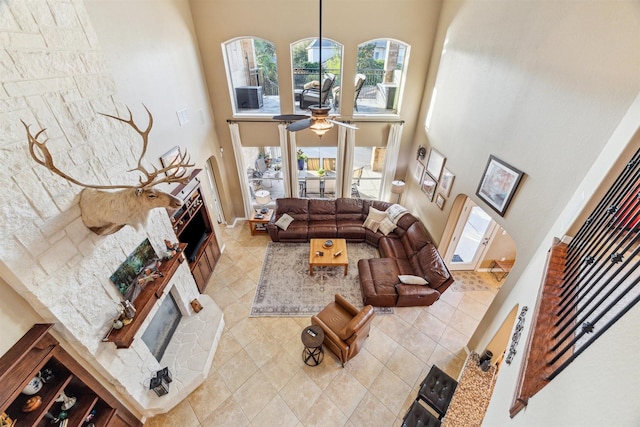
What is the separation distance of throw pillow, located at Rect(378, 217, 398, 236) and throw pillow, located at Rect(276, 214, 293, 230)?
2.35 meters

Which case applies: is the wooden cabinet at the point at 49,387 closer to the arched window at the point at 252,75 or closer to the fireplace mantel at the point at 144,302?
the fireplace mantel at the point at 144,302

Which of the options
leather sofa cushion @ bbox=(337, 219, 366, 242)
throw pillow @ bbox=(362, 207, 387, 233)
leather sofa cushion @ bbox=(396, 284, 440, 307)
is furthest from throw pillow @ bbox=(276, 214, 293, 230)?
leather sofa cushion @ bbox=(396, 284, 440, 307)

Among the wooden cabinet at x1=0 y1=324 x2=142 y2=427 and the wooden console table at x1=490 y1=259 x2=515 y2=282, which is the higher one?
the wooden cabinet at x1=0 y1=324 x2=142 y2=427

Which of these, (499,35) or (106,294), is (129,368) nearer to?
(106,294)

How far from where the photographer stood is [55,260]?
230 centimetres

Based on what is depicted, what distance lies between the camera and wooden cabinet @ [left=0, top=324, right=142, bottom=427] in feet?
6.64

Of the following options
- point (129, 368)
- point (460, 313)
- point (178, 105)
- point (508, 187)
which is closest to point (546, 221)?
point (508, 187)

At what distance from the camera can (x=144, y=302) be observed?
320 centimetres

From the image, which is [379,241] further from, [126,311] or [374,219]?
[126,311]

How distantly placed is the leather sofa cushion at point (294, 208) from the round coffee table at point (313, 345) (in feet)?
10.9

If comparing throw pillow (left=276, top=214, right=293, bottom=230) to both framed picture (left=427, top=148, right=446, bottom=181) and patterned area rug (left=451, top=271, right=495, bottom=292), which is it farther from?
patterned area rug (left=451, top=271, right=495, bottom=292)

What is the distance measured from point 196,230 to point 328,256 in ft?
9.43

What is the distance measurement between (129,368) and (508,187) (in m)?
5.45

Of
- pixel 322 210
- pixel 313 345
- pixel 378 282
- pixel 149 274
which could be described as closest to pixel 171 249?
pixel 149 274
